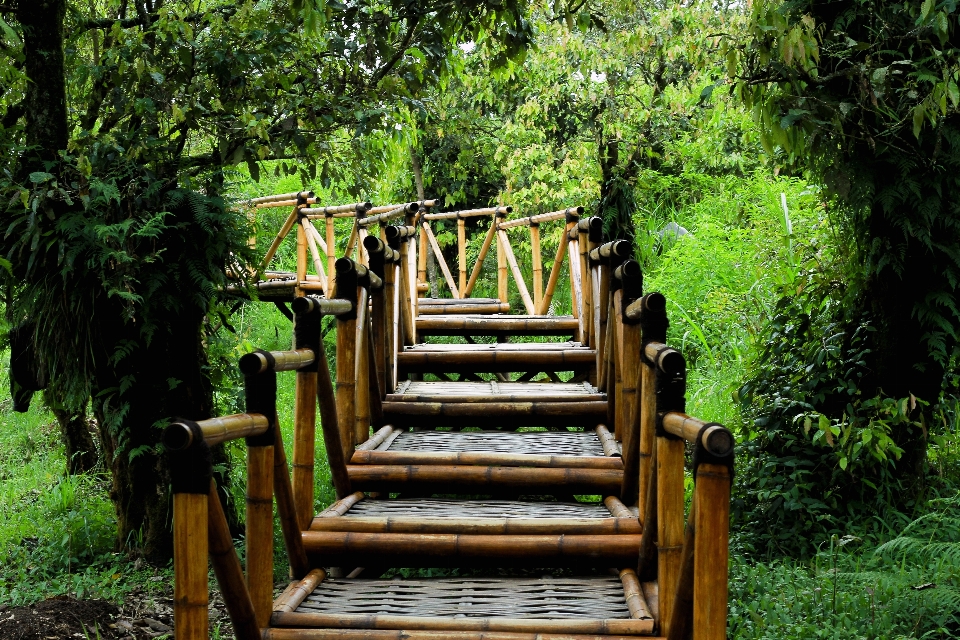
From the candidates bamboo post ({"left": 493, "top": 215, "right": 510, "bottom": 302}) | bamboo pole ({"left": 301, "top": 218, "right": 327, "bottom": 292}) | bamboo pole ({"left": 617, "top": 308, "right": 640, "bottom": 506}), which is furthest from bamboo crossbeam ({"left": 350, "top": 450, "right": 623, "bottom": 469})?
bamboo post ({"left": 493, "top": 215, "right": 510, "bottom": 302})

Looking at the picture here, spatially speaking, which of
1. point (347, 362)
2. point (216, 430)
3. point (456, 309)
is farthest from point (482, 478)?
point (456, 309)

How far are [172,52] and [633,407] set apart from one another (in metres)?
2.72

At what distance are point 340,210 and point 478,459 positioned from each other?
4.55 m

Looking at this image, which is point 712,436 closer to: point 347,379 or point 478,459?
point 478,459

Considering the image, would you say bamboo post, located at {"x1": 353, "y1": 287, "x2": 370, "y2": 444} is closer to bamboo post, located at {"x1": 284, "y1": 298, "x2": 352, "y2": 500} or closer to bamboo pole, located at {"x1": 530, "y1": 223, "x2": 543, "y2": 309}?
bamboo post, located at {"x1": 284, "y1": 298, "x2": 352, "y2": 500}

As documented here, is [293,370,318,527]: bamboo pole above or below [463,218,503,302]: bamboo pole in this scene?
below

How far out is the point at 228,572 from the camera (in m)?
2.24

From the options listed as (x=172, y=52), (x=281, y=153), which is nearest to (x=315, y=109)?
(x=281, y=153)

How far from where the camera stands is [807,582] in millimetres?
3596

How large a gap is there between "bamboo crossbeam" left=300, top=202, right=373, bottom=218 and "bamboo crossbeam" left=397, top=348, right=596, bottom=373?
243cm

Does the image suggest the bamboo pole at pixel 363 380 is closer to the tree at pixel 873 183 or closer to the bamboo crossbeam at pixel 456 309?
the tree at pixel 873 183

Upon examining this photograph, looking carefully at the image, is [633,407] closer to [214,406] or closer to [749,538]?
[749,538]

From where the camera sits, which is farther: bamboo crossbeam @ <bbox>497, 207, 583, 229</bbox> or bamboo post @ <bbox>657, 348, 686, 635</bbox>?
bamboo crossbeam @ <bbox>497, 207, 583, 229</bbox>

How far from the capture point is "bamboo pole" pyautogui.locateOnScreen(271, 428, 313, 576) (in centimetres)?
271
